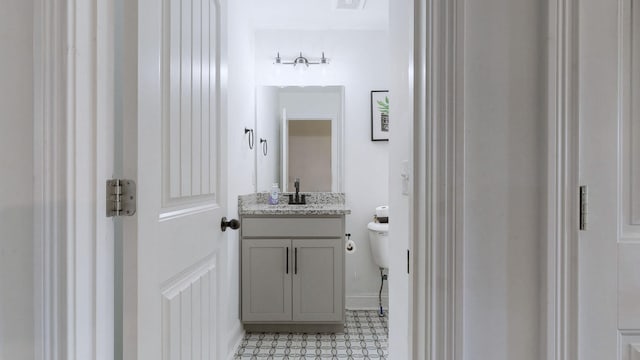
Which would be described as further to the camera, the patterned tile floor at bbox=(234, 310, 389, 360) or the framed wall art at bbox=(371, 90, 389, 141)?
the framed wall art at bbox=(371, 90, 389, 141)

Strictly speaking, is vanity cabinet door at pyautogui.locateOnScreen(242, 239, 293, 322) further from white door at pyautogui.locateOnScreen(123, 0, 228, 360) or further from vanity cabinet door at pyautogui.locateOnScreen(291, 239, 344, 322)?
white door at pyautogui.locateOnScreen(123, 0, 228, 360)

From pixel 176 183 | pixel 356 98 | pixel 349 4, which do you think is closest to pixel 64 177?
pixel 176 183

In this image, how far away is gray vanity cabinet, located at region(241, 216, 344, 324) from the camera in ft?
8.20

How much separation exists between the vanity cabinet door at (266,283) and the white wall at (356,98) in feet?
2.58

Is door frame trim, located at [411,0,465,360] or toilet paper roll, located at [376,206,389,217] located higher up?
door frame trim, located at [411,0,465,360]

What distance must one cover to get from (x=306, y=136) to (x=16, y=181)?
2509mm

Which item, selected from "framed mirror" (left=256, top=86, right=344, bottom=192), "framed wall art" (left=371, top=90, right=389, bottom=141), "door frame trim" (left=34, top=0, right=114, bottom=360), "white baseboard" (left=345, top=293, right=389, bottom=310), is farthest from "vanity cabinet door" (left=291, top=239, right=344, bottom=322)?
"door frame trim" (left=34, top=0, right=114, bottom=360)

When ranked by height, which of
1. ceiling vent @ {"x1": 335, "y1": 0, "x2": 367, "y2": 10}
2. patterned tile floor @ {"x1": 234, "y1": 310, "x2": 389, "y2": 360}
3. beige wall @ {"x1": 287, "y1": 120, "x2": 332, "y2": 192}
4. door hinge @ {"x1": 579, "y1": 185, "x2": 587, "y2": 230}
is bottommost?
patterned tile floor @ {"x1": 234, "y1": 310, "x2": 389, "y2": 360}

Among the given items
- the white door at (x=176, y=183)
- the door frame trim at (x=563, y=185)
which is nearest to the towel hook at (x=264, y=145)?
the white door at (x=176, y=183)

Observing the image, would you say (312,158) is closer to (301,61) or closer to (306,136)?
(306,136)

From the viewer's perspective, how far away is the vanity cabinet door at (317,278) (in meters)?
2.50

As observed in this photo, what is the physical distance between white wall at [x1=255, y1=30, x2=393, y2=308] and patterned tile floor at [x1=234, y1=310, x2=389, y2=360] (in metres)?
0.49

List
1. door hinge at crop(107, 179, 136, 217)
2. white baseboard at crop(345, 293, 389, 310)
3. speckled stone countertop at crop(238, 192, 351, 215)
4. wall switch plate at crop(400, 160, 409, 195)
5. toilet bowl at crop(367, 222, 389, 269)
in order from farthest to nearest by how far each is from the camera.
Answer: white baseboard at crop(345, 293, 389, 310) → toilet bowl at crop(367, 222, 389, 269) → speckled stone countertop at crop(238, 192, 351, 215) → wall switch plate at crop(400, 160, 409, 195) → door hinge at crop(107, 179, 136, 217)

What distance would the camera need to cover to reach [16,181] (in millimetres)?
675
